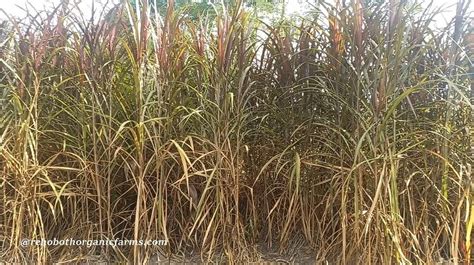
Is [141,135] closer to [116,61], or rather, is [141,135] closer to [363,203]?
[116,61]

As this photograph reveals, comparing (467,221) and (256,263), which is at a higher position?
(467,221)

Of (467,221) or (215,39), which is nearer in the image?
(467,221)

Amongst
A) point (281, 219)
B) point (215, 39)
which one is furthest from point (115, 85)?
point (281, 219)

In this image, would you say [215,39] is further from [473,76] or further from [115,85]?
[473,76]

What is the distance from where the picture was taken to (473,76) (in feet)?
5.65

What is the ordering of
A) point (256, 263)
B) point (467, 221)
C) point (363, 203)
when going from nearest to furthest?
point (467, 221), point (363, 203), point (256, 263)

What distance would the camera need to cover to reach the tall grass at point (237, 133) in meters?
1.57

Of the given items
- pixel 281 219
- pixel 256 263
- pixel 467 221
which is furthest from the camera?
pixel 281 219

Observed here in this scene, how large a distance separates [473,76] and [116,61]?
146 centimetres

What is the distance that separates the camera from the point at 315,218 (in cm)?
173

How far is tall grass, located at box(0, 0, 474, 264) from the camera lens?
1.57 meters

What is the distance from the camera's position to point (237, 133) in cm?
170

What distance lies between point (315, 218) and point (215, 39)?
0.86 meters

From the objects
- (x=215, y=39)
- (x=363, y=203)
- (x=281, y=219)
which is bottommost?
(x=281, y=219)
